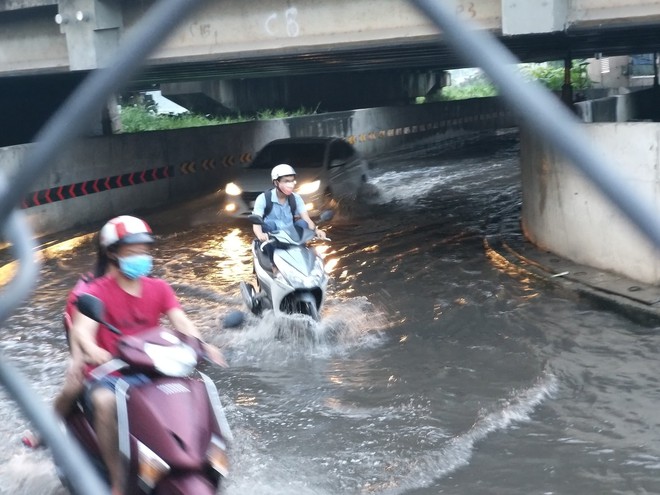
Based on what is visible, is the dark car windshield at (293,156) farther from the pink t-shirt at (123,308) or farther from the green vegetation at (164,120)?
the pink t-shirt at (123,308)

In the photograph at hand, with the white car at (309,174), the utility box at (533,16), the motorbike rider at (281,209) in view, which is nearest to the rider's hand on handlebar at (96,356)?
the motorbike rider at (281,209)

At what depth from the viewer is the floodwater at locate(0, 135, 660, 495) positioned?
543 centimetres

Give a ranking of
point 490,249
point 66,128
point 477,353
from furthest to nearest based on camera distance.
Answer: point 490,249 → point 477,353 → point 66,128

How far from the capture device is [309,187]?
15953 mm

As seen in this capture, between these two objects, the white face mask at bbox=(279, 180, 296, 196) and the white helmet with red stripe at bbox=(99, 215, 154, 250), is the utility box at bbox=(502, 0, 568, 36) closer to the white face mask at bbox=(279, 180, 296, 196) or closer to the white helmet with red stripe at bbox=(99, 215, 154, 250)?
the white face mask at bbox=(279, 180, 296, 196)

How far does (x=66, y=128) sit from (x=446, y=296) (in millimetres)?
9036

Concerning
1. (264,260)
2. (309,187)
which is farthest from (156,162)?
(264,260)

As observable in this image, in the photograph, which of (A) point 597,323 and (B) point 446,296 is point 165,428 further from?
(B) point 446,296

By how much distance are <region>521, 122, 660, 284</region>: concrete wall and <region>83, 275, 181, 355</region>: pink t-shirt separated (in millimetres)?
4383

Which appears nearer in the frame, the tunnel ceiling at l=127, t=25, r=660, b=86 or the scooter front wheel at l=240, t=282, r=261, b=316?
the scooter front wheel at l=240, t=282, r=261, b=316

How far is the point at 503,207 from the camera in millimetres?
16953

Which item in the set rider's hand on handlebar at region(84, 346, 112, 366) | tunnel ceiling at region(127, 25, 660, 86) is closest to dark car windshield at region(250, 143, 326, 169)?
tunnel ceiling at region(127, 25, 660, 86)

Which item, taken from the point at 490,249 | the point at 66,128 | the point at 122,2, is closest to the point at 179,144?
the point at 122,2

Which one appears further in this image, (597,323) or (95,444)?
(597,323)
